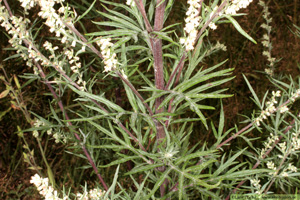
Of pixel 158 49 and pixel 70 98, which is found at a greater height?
pixel 158 49

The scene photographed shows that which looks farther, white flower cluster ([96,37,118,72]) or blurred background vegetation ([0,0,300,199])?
blurred background vegetation ([0,0,300,199])

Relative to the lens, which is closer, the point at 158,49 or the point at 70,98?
the point at 158,49

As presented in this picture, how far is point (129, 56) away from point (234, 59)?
6.06ft

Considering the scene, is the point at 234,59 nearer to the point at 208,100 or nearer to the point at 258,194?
the point at 208,100

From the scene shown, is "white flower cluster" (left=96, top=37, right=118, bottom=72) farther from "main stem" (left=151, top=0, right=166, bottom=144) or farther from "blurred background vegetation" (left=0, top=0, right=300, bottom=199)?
"blurred background vegetation" (left=0, top=0, right=300, bottom=199)

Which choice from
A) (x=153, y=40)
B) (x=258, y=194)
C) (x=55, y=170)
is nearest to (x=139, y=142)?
(x=153, y=40)

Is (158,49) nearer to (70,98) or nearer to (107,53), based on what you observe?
(107,53)

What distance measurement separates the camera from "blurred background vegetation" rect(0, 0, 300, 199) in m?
3.22

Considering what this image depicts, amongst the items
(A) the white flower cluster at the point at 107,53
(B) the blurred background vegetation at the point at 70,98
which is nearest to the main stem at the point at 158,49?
(A) the white flower cluster at the point at 107,53

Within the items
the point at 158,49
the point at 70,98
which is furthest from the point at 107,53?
the point at 70,98

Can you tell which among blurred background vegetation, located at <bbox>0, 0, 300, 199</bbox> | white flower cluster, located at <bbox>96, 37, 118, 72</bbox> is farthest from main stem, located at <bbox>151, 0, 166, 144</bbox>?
blurred background vegetation, located at <bbox>0, 0, 300, 199</bbox>

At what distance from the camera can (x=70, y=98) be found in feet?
11.7

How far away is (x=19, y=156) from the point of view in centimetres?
346

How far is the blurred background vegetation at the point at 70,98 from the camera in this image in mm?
3219
